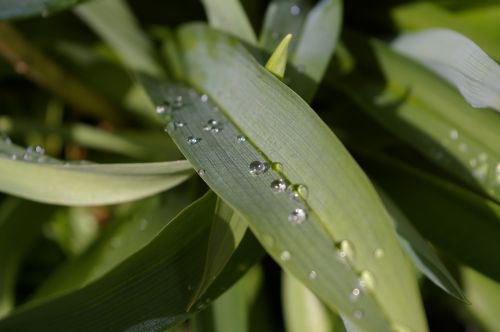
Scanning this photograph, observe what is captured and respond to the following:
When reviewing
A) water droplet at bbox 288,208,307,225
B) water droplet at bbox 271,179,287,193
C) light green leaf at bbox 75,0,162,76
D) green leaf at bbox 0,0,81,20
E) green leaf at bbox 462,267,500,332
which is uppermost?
green leaf at bbox 0,0,81,20

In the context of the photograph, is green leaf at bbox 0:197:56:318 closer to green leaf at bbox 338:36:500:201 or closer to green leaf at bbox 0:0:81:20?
green leaf at bbox 0:0:81:20

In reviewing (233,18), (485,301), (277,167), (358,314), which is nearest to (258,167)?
(277,167)

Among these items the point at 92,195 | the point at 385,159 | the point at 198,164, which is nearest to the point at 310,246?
the point at 198,164

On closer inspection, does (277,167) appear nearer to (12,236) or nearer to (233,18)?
(233,18)

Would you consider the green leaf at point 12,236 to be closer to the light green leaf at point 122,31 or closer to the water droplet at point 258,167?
the light green leaf at point 122,31

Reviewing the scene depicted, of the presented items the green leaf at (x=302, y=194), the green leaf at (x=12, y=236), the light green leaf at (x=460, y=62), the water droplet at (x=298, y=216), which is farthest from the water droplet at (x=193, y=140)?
the green leaf at (x=12, y=236)

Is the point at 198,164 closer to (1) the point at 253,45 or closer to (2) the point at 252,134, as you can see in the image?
(2) the point at 252,134

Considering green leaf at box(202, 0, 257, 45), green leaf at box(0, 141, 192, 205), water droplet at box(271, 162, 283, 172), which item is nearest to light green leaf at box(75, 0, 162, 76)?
green leaf at box(202, 0, 257, 45)
